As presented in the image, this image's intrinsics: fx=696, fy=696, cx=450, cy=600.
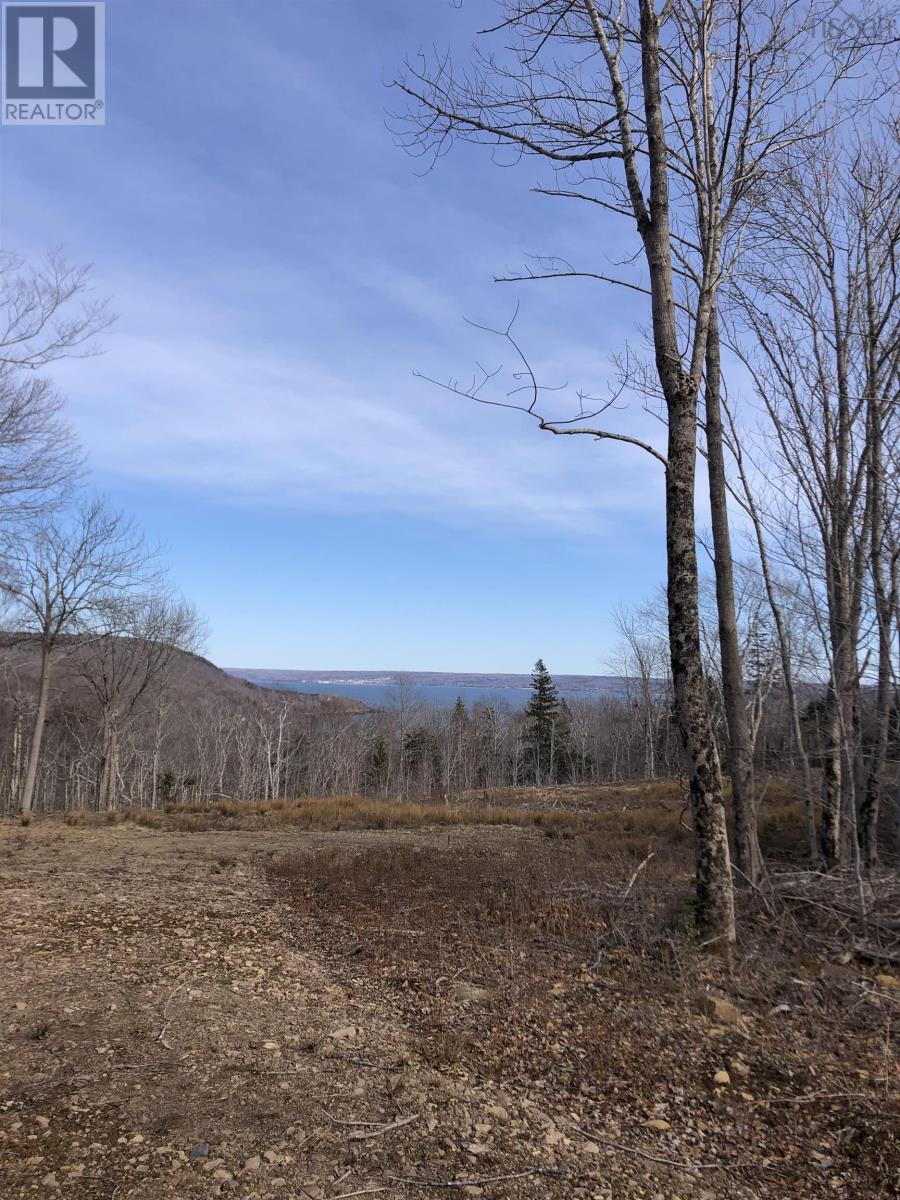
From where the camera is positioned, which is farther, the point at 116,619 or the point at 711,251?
the point at 116,619

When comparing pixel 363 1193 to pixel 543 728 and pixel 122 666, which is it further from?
pixel 543 728

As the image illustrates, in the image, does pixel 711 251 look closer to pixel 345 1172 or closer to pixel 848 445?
pixel 848 445

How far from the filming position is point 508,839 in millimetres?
13102

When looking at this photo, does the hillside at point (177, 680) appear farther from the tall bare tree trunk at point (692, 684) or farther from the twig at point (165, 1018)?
the tall bare tree trunk at point (692, 684)

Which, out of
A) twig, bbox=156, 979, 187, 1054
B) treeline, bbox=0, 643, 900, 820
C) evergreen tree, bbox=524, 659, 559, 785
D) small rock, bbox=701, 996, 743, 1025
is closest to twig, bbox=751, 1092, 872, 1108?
small rock, bbox=701, 996, 743, 1025

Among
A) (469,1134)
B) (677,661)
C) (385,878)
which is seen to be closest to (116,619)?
(385,878)

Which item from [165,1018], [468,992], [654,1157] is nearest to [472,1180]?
[654,1157]

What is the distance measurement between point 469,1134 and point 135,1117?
141 cm

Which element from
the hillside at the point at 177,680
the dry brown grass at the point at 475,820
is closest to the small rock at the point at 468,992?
the dry brown grass at the point at 475,820

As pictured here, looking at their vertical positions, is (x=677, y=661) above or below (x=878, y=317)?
below

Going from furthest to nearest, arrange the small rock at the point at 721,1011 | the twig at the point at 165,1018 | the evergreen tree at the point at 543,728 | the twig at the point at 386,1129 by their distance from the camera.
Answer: the evergreen tree at the point at 543,728 < the small rock at the point at 721,1011 < the twig at the point at 165,1018 < the twig at the point at 386,1129

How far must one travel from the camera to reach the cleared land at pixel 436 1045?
8.96 ft

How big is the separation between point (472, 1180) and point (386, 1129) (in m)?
0.46

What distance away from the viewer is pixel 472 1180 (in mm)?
2670
